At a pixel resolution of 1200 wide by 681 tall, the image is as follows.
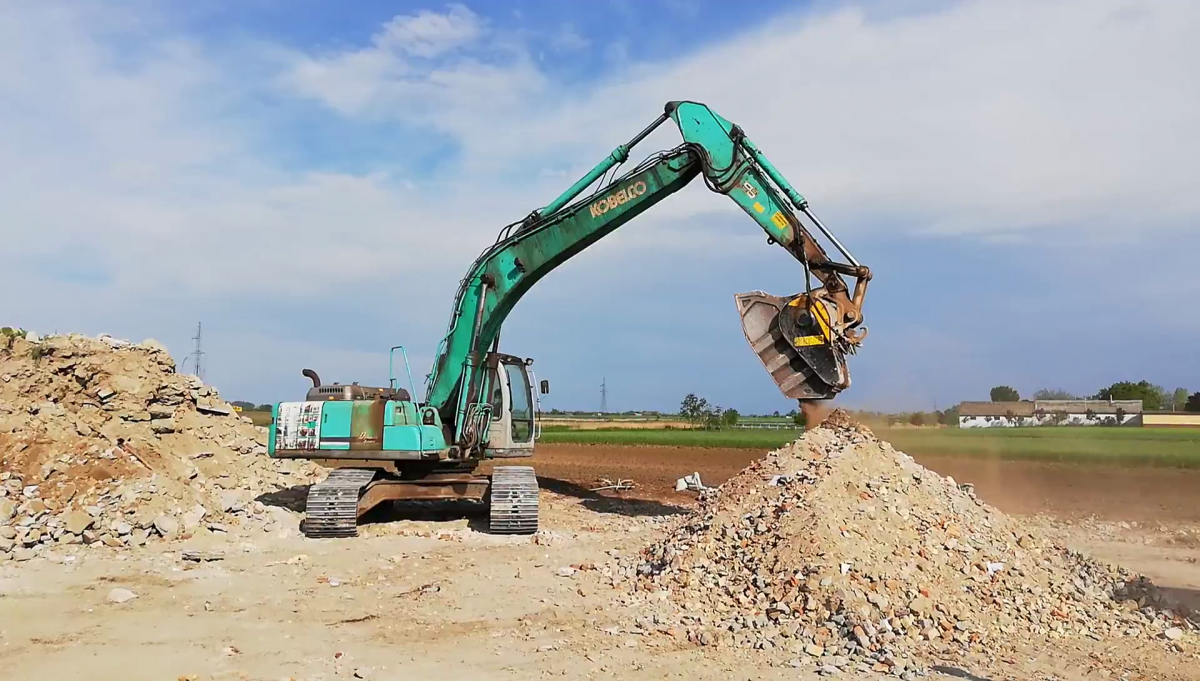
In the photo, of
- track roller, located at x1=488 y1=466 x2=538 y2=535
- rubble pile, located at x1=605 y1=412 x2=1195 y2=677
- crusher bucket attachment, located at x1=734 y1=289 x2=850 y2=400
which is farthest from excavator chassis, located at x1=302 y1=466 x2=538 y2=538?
crusher bucket attachment, located at x1=734 y1=289 x2=850 y2=400

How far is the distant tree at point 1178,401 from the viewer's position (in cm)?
5119

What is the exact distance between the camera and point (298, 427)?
40.4ft

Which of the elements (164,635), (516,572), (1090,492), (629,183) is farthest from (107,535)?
(1090,492)

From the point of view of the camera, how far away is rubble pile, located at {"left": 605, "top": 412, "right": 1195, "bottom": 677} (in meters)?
6.92

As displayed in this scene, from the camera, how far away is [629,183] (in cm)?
1203

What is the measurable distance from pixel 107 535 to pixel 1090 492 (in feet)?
60.1

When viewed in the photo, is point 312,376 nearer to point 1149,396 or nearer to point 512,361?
point 512,361

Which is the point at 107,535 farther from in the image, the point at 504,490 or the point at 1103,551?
the point at 1103,551

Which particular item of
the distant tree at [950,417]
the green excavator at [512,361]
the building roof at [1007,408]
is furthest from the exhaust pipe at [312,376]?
the building roof at [1007,408]

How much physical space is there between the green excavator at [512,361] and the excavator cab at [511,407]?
0.02m

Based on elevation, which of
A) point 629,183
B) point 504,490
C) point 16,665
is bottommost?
point 16,665

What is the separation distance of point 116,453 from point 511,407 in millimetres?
5528

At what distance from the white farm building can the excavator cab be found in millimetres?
26710

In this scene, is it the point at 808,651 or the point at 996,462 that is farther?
the point at 996,462
